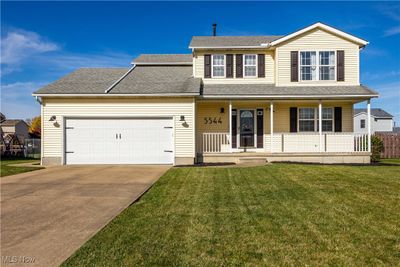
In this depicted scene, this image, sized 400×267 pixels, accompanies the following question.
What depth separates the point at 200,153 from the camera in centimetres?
1477

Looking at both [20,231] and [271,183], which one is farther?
[271,183]

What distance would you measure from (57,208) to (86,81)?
1103cm

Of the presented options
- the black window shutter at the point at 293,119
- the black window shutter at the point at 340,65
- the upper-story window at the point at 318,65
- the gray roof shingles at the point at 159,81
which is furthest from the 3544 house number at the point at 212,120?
the black window shutter at the point at 340,65

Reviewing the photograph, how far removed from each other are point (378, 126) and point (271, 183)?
45.5 meters

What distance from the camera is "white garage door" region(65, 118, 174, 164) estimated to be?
1443cm

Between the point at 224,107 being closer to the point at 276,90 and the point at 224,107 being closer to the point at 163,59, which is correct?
the point at 276,90

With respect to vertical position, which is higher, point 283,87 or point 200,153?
point 283,87

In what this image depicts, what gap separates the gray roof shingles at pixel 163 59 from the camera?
19.6 metres

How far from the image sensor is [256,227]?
5.07 meters

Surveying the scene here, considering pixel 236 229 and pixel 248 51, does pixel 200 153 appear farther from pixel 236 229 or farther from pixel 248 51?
pixel 236 229

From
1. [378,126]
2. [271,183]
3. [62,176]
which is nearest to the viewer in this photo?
[271,183]

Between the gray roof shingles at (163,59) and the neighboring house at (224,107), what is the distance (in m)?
1.89

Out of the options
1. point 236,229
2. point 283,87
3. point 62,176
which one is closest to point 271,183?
point 236,229

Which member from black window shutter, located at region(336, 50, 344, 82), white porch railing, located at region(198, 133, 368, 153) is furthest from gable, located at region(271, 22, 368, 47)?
white porch railing, located at region(198, 133, 368, 153)
